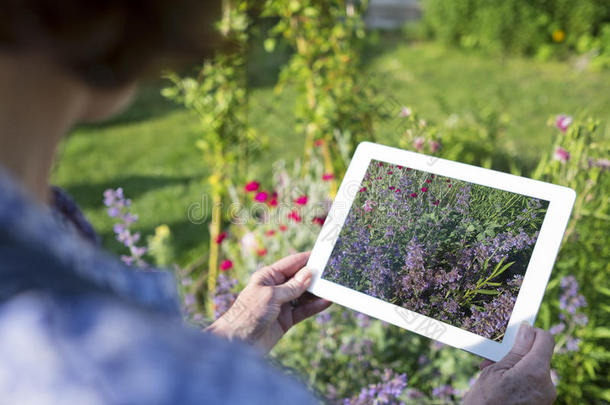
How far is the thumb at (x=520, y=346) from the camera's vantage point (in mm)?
917

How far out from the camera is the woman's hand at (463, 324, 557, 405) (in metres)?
0.87

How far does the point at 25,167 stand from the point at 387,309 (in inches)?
30.3

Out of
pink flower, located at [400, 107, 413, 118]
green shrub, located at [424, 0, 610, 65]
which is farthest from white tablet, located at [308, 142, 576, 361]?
green shrub, located at [424, 0, 610, 65]

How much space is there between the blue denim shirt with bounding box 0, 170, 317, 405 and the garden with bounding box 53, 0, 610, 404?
0.32 m

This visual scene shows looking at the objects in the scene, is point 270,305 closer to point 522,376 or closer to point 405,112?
point 522,376

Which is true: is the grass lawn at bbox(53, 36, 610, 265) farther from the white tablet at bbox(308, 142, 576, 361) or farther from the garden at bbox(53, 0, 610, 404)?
the white tablet at bbox(308, 142, 576, 361)

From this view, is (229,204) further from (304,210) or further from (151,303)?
(151,303)

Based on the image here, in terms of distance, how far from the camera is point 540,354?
34.9 inches

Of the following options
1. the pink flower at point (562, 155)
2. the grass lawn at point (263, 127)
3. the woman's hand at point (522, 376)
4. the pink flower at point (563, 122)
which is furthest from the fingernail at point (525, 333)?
the grass lawn at point (263, 127)

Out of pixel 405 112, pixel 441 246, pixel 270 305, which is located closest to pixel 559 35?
pixel 405 112

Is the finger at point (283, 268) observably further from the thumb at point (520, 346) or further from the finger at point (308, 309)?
the thumb at point (520, 346)

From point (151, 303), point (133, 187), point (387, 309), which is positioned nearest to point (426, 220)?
point (387, 309)

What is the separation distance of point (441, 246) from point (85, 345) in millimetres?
852

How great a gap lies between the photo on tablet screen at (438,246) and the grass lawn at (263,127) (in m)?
1.07
